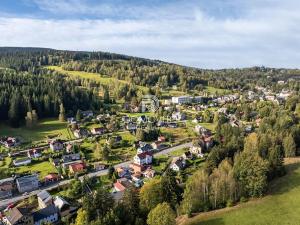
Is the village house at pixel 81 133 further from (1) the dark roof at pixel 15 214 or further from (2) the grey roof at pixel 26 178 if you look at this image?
(1) the dark roof at pixel 15 214

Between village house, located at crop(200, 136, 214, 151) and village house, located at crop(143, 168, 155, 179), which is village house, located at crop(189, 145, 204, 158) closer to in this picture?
village house, located at crop(200, 136, 214, 151)

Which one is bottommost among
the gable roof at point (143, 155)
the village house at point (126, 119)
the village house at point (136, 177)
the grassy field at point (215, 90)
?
the village house at point (136, 177)

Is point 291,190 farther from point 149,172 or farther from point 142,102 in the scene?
point 142,102

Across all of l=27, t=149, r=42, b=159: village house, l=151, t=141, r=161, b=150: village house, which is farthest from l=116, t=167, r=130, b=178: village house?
l=27, t=149, r=42, b=159: village house

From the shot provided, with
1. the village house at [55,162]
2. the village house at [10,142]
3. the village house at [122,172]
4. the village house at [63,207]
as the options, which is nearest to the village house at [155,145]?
the village house at [122,172]

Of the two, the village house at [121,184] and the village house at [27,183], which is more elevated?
the village house at [121,184]
